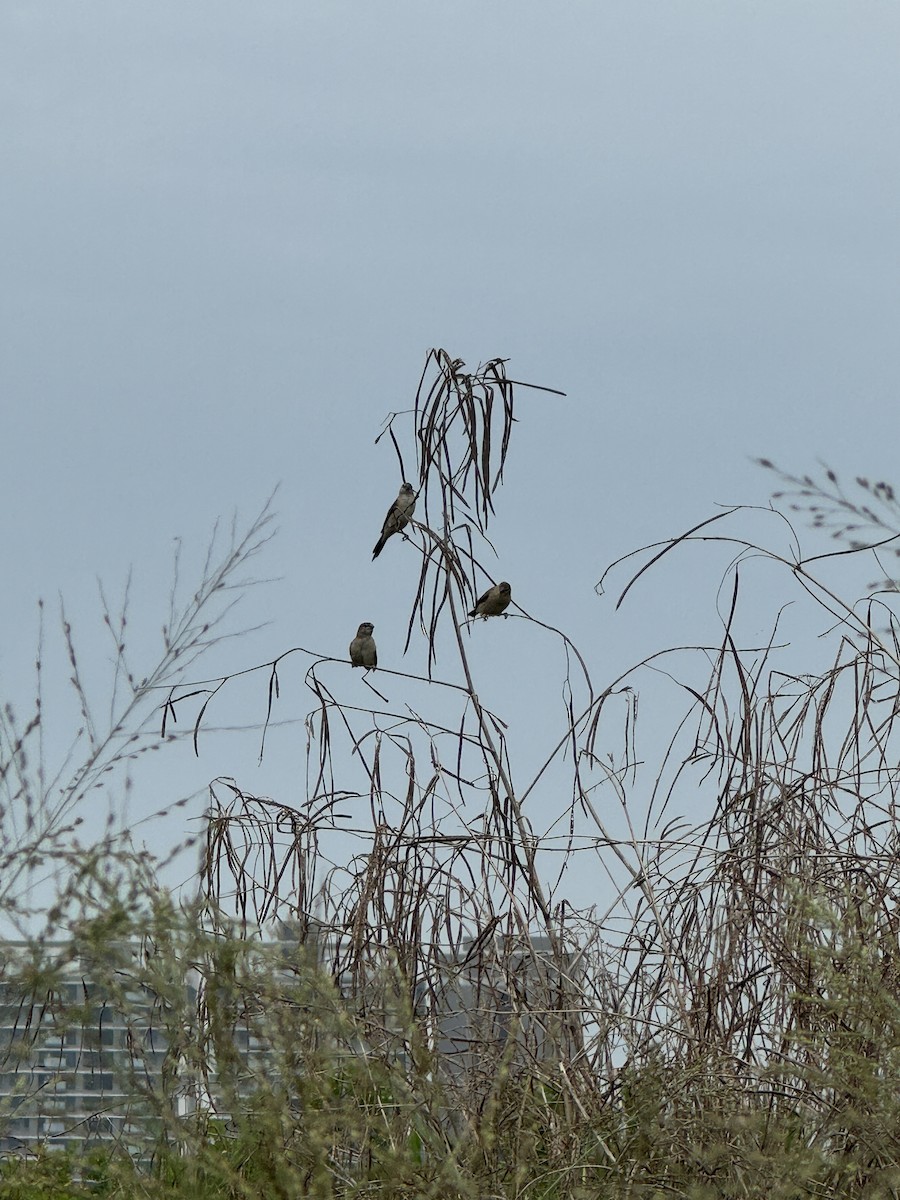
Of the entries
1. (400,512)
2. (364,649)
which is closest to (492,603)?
(400,512)

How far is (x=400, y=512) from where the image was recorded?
130 inches

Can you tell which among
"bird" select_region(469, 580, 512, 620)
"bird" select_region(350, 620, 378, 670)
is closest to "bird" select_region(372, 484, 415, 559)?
"bird" select_region(469, 580, 512, 620)

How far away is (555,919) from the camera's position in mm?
3055

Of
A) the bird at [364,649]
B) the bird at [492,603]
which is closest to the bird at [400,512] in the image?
the bird at [492,603]

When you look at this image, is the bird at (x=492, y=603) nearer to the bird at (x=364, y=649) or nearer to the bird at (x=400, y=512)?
the bird at (x=400, y=512)

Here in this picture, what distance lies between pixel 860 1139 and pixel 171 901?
1172 millimetres

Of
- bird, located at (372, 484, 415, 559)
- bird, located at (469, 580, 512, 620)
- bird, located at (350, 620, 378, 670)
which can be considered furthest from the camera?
bird, located at (350, 620, 378, 670)

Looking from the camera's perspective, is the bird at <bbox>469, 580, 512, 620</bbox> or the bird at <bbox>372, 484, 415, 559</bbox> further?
the bird at <bbox>469, 580, 512, 620</bbox>

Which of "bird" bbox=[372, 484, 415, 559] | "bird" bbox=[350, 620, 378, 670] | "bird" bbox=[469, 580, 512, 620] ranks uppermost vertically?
"bird" bbox=[350, 620, 378, 670]

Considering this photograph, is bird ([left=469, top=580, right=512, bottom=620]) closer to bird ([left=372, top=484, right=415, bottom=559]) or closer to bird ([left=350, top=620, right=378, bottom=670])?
bird ([left=372, top=484, right=415, bottom=559])

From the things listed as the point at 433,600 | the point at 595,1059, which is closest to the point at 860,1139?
the point at 595,1059

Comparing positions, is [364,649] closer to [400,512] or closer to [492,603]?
[492,603]

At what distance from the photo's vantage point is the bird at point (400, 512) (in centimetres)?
331

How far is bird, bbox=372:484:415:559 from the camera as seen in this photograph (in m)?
3.31
